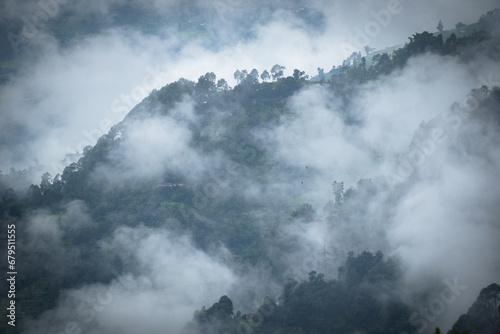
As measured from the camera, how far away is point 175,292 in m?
72.1

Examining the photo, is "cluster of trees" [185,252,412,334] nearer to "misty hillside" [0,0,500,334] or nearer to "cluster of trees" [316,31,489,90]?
"misty hillside" [0,0,500,334]

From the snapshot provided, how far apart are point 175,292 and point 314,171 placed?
3480cm

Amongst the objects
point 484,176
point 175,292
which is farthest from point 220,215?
point 484,176

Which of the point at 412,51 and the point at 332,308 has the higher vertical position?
the point at 412,51

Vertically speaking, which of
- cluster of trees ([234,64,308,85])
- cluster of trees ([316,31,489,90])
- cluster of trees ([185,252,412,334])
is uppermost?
cluster of trees ([234,64,308,85])

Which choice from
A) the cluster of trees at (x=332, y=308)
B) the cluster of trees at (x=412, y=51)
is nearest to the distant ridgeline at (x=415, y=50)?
the cluster of trees at (x=412, y=51)

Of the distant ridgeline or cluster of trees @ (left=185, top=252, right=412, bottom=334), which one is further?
the distant ridgeline

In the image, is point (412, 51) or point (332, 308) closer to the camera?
point (332, 308)

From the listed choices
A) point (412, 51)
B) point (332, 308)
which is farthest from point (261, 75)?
point (332, 308)

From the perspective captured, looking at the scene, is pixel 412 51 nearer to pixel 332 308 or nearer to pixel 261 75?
pixel 261 75

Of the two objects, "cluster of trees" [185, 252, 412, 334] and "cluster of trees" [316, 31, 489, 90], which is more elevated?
"cluster of trees" [316, 31, 489, 90]

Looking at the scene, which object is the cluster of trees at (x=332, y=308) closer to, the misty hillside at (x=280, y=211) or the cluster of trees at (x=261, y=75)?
the misty hillside at (x=280, y=211)

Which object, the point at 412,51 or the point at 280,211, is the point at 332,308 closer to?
the point at 280,211

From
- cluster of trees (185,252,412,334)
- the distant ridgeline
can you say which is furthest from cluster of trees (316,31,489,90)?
cluster of trees (185,252,412,334)
